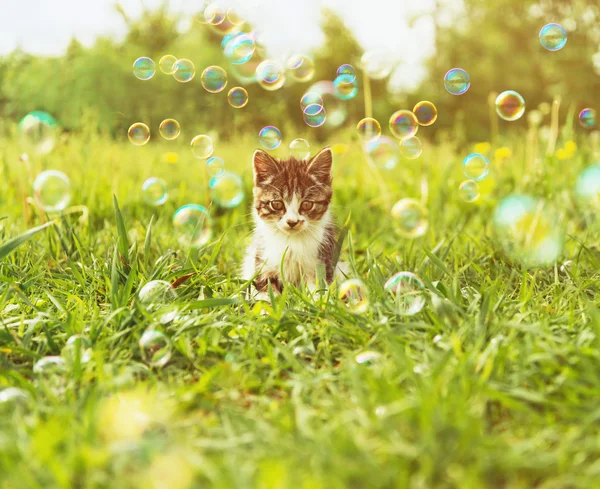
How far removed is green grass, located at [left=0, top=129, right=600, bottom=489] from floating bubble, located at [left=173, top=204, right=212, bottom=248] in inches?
4.4

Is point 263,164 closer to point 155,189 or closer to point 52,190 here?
point 155,189

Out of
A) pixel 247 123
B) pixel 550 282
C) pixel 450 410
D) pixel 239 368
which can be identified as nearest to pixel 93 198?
pixel 239 368

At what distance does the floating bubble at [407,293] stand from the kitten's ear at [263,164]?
Result: 1.05 metres

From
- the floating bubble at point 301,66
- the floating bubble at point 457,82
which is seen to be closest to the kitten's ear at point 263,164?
the floating bubble at point 301,66

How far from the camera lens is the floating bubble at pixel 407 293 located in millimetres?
2721

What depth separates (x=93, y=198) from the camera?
484cm

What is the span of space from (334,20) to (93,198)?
1291 cm

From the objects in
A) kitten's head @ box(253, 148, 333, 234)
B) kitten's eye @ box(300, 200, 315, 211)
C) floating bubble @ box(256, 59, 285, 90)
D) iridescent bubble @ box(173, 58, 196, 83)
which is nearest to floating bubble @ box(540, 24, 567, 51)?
floating bubble @ box(256, 59, 285, 90)

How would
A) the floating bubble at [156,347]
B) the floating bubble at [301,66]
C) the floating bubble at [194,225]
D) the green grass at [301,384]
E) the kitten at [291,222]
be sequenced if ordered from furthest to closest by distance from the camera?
the floating bubble at [301,66]
the floating bubble at [194,225]
the kitten at [291,222]
the floating bubble at [156,347]
the green grass at [301,384]

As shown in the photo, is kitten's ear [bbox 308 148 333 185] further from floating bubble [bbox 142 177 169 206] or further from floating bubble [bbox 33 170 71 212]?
floating bubble [bbox 33 170 71 212]

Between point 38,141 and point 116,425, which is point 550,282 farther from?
point 38,141

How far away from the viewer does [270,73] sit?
471 cm

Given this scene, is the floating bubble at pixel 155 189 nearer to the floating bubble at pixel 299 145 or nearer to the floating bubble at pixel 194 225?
the floating bubble at pixel 194 225

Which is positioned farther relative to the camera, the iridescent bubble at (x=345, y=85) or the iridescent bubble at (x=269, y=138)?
the iridescent bubble at (x=345, y=85)
